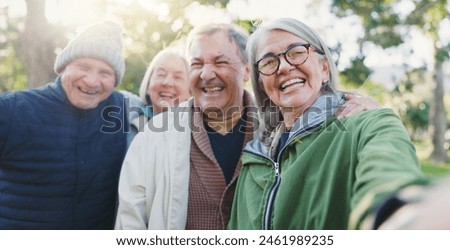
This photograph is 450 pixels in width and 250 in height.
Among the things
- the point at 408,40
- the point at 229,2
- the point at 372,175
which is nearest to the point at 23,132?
the point at 229,2

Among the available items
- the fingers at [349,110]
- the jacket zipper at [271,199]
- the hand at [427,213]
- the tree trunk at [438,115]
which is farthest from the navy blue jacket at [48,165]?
the tree trunk at [438,115]

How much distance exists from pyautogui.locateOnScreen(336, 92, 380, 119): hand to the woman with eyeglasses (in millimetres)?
16

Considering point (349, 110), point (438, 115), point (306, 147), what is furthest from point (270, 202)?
point (438, 115)

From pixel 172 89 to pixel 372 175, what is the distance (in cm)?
107

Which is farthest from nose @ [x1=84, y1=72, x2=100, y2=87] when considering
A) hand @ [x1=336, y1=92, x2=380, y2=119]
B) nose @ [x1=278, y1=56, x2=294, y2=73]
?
hand @ [x1=336, y1=92, x2=380, y2=119]

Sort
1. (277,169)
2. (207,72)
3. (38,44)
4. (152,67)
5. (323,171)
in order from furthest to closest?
1. (152,67)
2. (38,44)
3. (207,72)
4. (277,169)
5. (323,171)

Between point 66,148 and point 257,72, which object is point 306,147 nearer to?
point 257,72

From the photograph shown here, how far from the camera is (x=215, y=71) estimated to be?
4.03ft

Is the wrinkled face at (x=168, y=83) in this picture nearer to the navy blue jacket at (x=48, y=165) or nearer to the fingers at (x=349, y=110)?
the navy blue jacket at (x=48, y=165)

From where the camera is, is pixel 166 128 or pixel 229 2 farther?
pixel 229 2

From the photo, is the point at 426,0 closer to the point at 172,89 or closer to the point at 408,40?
the point at 408,40

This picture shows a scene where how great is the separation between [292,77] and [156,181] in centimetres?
44

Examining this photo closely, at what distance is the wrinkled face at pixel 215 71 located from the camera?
4.04 feet
